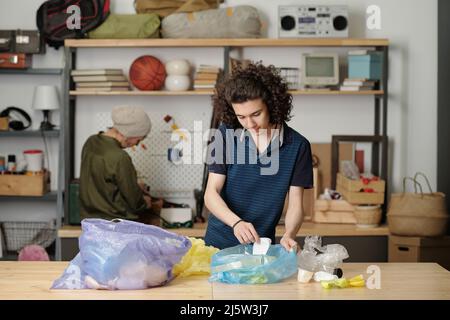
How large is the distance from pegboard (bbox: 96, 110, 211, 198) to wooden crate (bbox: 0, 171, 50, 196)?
2.04 feet

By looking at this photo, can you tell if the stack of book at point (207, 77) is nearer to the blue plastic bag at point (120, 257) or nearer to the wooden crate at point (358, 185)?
the wooden crate at point (358, 185)

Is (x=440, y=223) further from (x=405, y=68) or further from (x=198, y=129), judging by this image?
(x=198, y=129)

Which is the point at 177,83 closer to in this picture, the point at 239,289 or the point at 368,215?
the point at 368,215

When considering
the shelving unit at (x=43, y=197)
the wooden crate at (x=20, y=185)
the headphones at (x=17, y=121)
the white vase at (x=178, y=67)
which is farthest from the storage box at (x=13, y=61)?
the white vase at (x=178, y=67)

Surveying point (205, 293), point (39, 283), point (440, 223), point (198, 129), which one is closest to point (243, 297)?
point (205, 293)

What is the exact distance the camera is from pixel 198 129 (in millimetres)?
5664

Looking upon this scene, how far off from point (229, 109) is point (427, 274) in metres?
0.98

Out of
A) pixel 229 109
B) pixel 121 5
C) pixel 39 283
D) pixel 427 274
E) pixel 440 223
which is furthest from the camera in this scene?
pixel 121 5

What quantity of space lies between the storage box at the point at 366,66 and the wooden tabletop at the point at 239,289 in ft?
8.71

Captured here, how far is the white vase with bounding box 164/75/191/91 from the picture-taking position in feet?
17.7

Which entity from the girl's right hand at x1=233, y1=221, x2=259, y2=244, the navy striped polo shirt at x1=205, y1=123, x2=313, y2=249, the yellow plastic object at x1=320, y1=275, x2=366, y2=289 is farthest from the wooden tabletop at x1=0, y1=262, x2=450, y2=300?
the navy striped polo shirt at x1=205, y1=123, x2=313, y2=249

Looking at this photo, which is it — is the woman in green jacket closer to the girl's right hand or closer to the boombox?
the boombox

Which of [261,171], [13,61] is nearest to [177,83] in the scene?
[13,61]

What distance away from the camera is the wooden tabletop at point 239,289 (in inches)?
97.2
